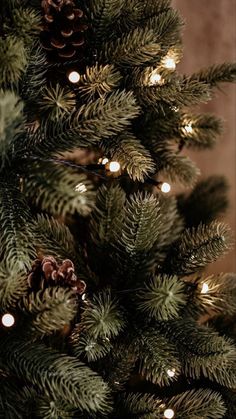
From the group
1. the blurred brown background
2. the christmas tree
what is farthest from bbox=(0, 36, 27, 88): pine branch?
the blurred brown background

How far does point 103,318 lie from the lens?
550 mm

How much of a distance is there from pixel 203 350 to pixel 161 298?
3.2 inches

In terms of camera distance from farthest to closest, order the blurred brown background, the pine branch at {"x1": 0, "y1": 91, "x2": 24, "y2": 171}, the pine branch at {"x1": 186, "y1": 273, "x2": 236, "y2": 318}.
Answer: the blurred brown background, the pine branch at {"x1": 186, "y1": 273, "x2": 236, "y2": 318}, the pine branch at {"x1": 0, "y1": 91, "x2": 24, "y2": 171}

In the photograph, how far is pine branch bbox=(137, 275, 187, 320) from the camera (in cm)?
54

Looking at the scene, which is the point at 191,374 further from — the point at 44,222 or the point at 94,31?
the point at 94,31

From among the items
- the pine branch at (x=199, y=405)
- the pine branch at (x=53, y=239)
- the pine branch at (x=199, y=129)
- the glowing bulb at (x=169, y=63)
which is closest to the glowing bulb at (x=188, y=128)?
the pine branch at (x=199, y=129)

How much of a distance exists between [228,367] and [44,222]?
256 millimetres

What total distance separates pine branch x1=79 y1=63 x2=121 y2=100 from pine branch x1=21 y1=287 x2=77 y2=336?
0.21 metres

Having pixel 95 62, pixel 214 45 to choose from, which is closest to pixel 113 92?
pixel 95 62

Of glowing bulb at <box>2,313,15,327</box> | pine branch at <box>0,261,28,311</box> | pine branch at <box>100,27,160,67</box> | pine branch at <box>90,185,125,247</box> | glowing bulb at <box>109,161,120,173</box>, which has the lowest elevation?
glowing bulb at <box>2,313,15,327</box>

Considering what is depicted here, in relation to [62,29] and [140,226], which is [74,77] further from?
[140,226]

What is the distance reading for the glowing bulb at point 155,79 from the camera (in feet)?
2.02

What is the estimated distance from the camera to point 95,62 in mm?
620

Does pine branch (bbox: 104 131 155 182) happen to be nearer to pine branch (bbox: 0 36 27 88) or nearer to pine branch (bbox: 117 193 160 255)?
pine branch (bbox: 117 193 160 255)
